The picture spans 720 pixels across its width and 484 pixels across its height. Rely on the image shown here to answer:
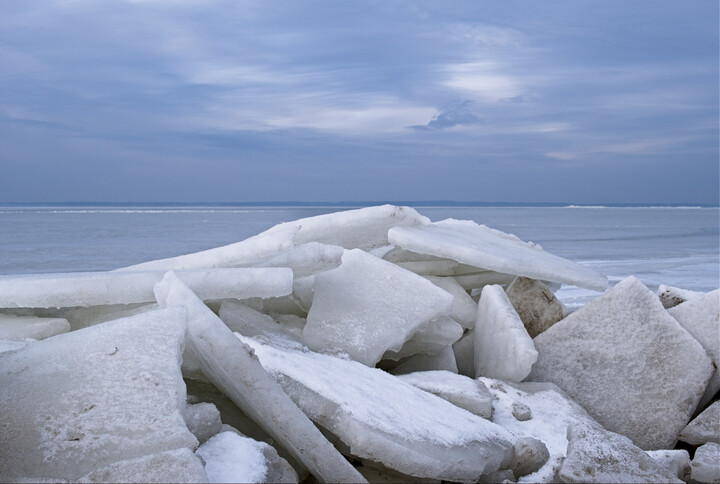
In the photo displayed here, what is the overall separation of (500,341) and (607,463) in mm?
1128

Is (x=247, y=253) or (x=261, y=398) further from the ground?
(x=247, y=253)

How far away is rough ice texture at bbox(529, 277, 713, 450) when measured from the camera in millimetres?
2764

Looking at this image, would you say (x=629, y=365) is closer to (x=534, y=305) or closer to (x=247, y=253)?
(x=534, y=305)

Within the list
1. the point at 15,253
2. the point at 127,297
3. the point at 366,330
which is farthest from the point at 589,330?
the point at 15,253

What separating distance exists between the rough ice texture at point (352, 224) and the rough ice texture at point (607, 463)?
1620 mm

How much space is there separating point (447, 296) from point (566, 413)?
669 millimetres

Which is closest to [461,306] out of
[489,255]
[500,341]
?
[489,255]

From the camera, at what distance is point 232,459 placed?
153 cm

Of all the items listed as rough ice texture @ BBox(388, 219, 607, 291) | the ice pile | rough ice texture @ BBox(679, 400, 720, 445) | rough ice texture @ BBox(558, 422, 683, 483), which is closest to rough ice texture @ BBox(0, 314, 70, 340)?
the ice pile

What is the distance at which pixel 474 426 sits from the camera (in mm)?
2018

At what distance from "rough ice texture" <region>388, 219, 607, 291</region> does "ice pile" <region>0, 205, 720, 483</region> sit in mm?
12

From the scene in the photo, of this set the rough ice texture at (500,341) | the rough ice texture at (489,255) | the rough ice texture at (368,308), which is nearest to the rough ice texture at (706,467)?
the rough ice texture at (500,341)

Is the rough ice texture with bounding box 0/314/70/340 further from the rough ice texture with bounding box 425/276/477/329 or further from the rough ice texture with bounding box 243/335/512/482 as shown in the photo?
the rough ice texture with bounding box 425/276/477/329

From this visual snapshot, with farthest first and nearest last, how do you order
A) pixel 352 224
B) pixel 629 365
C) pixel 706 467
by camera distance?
pixel 352 224, pixel 629 365, pixel 706 467
